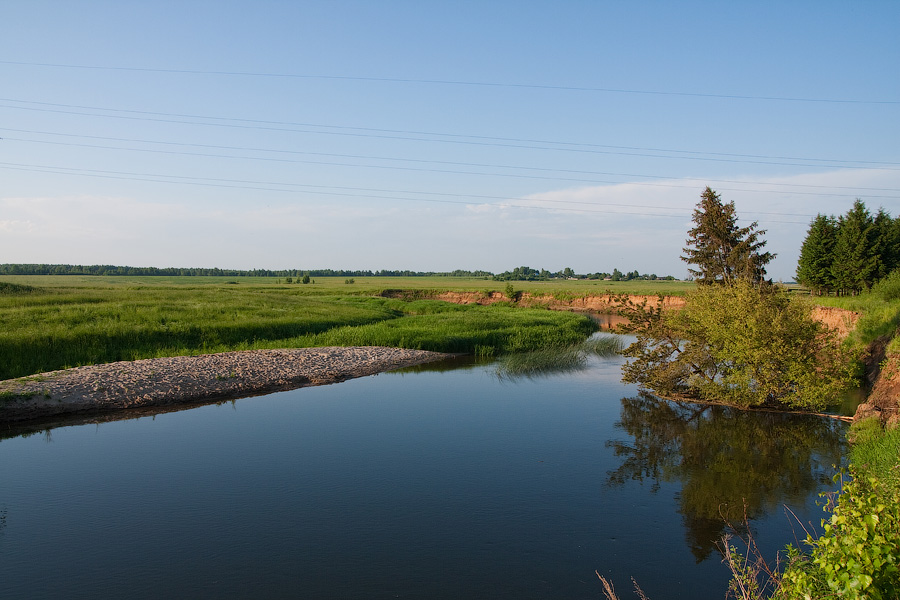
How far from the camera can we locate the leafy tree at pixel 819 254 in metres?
49.6

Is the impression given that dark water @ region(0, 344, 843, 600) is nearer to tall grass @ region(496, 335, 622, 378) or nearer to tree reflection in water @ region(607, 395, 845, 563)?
tree reflection in water @ region(607, 395, 845, 563)

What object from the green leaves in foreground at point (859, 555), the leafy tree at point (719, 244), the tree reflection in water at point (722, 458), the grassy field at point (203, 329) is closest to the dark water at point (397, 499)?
the tree reflection in water at point (722, 458)

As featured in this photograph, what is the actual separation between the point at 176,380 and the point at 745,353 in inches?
730

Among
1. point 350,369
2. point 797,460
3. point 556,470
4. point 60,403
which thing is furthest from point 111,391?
point 797,460

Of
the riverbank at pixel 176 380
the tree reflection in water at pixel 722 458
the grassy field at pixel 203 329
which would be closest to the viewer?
the tree reflection in water at pixel 722 458

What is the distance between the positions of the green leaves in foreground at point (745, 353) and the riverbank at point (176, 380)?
39.7 ft

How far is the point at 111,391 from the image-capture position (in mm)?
18281

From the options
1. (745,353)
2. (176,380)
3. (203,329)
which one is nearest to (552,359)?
(745,353)

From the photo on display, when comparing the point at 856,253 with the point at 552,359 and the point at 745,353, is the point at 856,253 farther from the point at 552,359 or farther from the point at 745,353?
the point at 745,353

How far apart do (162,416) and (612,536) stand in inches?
549

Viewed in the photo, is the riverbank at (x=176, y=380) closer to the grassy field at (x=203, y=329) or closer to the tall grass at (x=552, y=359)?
the grassy field at (x=203, y=329)

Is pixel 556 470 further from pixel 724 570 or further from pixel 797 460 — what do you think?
pixel 797 460

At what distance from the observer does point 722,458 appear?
45.5 feet

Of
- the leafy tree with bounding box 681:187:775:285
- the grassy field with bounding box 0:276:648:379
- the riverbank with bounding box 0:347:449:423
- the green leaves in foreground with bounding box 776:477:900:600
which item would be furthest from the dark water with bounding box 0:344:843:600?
the leafy tree with bounding box 681:187:775:285
